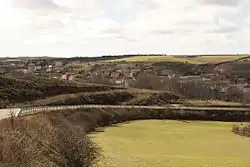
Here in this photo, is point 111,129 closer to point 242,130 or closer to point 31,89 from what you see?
point 242,130

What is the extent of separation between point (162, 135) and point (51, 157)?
114 ft

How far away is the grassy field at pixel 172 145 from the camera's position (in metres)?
42.3

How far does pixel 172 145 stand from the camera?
54.6 meters

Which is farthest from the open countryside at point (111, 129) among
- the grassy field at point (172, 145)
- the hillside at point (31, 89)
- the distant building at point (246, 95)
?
the distant building at point (246, 95)

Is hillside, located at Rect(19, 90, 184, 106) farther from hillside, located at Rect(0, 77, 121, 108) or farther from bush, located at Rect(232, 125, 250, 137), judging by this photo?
bush, located at Rect(232, 125, 250, 137)

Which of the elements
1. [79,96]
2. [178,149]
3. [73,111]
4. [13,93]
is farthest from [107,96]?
[178,149]

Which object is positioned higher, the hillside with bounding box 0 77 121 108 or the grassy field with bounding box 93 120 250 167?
the hillside with bounding box 0 77 121 108

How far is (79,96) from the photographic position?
95.4 m

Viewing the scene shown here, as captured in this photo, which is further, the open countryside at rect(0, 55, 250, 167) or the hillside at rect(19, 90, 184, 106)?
the hillside at rect(19, 90, 184, 106)

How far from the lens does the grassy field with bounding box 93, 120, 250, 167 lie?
42.3 metres

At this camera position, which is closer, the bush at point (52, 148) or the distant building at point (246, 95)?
the bush at point (52, 148)

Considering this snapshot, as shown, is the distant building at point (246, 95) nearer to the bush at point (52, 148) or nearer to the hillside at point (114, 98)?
the hillside at point (114, 98)

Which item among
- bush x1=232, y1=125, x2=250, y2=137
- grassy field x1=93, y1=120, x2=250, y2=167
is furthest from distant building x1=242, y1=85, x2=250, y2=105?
bush x1=232, y1=125, x2=250, y2=137

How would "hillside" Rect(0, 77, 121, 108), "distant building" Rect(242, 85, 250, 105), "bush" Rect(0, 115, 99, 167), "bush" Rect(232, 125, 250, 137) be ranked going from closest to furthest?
"bush" Rect(0, 115, 99, 167) → "bush" Rect(232, 125, 250, 137) → "hillside" Rect(0, 77, 121, 108) → "distant building" Rect(242, 85, 250, 105)
